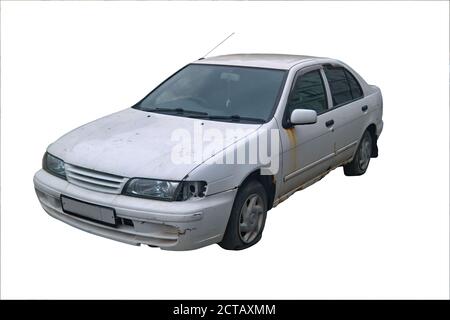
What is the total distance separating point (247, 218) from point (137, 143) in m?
1.25

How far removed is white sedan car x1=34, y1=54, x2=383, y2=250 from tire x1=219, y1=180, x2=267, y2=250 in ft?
0.03

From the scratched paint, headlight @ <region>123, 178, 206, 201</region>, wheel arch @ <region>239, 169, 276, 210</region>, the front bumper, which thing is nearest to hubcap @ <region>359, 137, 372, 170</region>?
the scratched paint

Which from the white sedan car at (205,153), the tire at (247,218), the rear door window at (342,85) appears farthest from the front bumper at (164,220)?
the rear door window at (342,85)

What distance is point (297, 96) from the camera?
5.11 meters

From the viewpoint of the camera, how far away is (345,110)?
5914 millimetres

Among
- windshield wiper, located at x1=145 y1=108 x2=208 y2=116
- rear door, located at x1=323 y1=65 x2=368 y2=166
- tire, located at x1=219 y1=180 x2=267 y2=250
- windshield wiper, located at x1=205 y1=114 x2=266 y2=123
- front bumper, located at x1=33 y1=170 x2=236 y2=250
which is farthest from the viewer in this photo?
rear door, located at x1=323 y1=65 x2=368 y2=166

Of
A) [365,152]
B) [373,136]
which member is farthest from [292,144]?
[373,136]

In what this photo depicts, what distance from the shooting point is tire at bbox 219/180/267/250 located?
428 centimetres

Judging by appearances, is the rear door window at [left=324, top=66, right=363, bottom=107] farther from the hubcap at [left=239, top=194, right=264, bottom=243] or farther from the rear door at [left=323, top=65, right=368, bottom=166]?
the hubcap at [left=239, top=194, right=264, bottom=243]

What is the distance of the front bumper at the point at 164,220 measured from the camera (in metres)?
3.84

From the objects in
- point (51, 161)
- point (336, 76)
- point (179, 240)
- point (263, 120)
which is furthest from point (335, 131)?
point (51, 161)

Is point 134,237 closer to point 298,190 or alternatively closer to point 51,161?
point 51,161

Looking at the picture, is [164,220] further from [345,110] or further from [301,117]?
[345,110]

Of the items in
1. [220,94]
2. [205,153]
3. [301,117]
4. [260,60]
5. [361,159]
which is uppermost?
[260,60]
